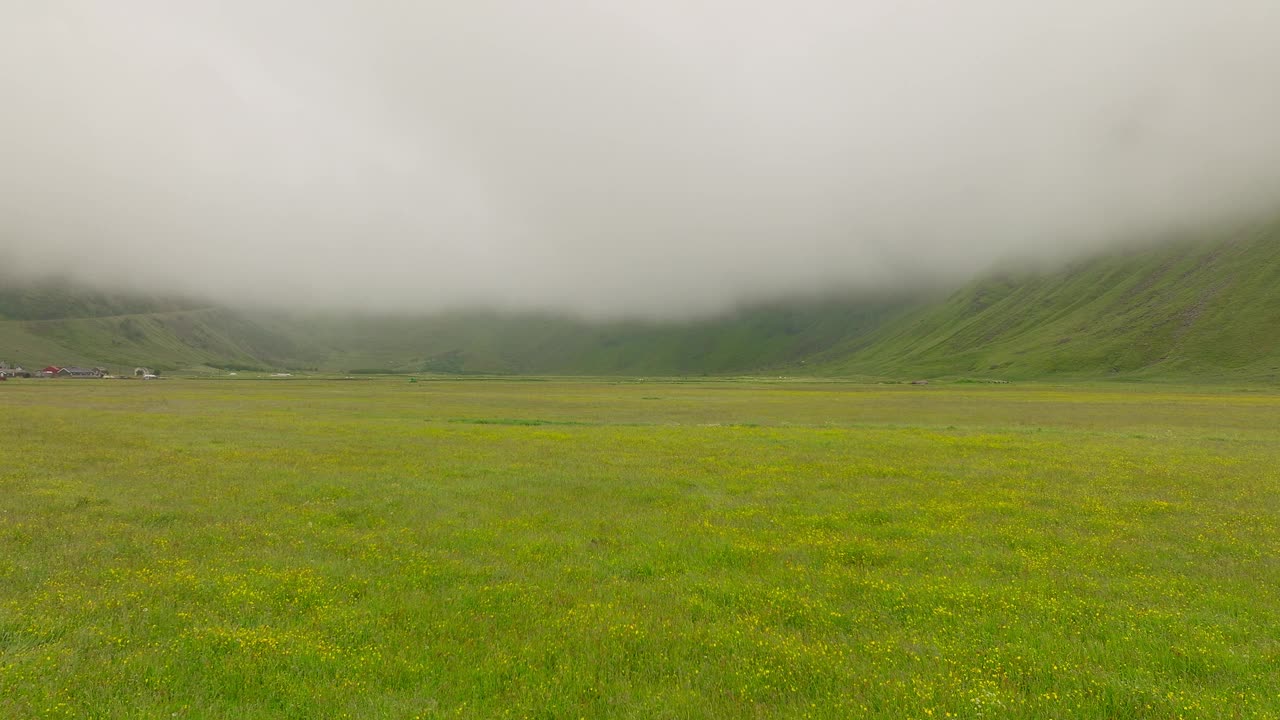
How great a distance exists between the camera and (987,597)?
40.4 ft

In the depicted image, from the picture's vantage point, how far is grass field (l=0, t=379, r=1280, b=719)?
878 cm

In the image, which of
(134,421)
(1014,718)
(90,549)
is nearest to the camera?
(1014,718)

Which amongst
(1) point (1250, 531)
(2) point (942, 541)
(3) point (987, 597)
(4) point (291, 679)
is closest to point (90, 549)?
(4) point (291, 679)

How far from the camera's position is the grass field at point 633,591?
878cm

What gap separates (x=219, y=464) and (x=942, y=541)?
32165mm

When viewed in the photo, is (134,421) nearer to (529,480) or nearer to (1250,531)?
(529,480)

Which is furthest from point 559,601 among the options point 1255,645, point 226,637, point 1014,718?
point 1255,645

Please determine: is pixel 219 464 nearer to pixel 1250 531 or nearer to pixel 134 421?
pixel 134 421

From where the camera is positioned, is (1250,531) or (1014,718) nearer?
(1014,718)

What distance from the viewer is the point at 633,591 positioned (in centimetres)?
1270

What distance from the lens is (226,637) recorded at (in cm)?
1028

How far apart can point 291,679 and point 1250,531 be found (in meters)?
26.0

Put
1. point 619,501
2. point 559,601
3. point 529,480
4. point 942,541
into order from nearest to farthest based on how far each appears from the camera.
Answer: point 559,601 → point 942,541 → point 619,501 → point 529,480

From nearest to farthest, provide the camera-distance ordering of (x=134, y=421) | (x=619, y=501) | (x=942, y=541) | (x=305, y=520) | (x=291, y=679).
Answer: (x=291, y=679)
(x=942, y=541)
(x=305, y=520)
(x=619, y=501)
(x=134, y=421)
